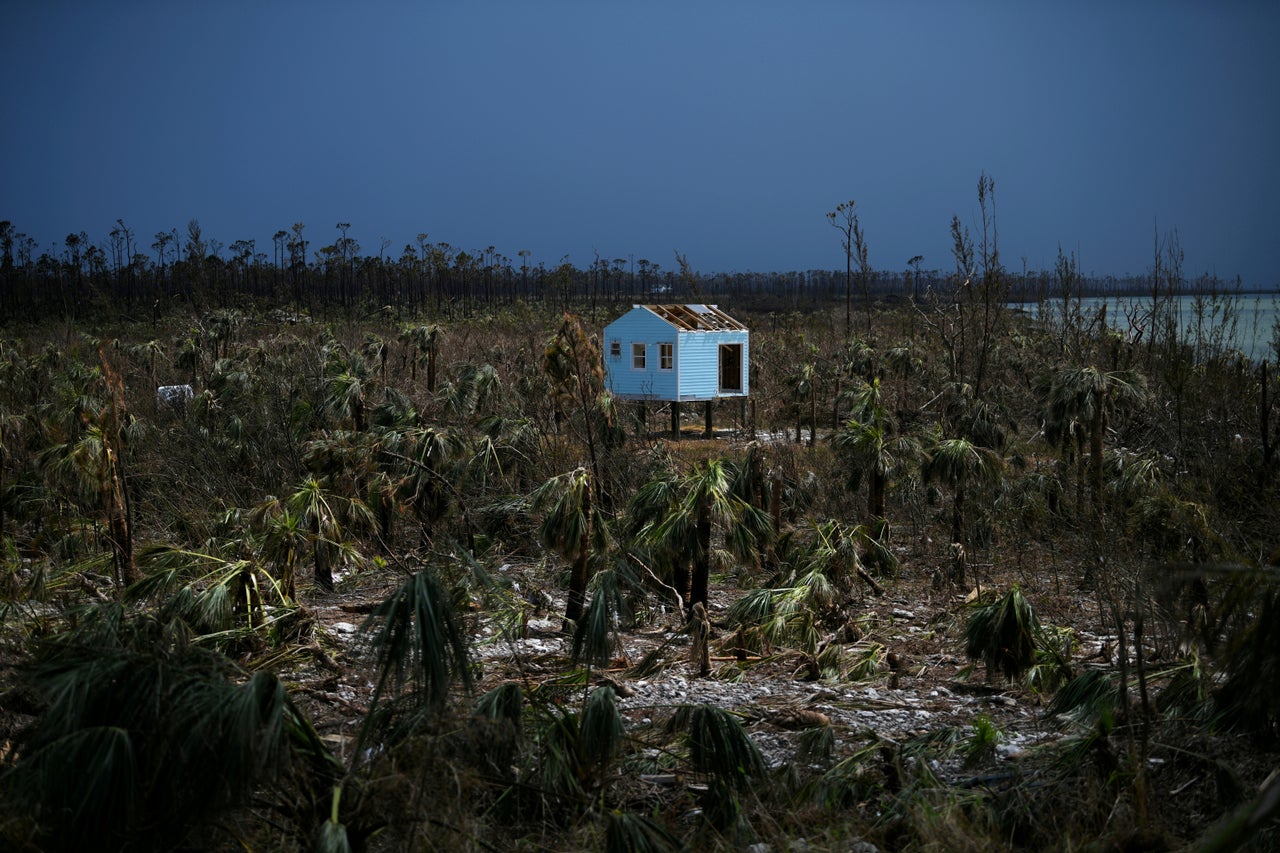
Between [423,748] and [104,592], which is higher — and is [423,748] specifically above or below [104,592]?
above

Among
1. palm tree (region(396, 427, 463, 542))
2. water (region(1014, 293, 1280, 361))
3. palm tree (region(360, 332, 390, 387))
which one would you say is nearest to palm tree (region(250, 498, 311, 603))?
palm tree (region(396, 427, 463, 542))

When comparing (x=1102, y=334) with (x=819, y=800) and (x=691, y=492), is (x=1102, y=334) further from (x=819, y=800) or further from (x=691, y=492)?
(x=819, y=800)

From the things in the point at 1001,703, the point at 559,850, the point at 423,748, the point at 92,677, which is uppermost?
the point at 92,677

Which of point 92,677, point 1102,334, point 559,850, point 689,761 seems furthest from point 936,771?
point 1102,334

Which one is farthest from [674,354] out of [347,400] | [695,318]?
[347,400]

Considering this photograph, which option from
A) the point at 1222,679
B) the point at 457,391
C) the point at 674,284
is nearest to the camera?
the point at 1222,679

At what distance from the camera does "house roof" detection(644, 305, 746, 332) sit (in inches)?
1259

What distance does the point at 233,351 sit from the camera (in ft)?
91.0

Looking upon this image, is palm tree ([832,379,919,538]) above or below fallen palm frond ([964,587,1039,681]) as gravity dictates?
above

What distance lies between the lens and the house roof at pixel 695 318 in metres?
32.0

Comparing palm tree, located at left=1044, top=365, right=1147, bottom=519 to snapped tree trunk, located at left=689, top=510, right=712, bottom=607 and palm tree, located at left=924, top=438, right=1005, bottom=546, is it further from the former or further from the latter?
snapped tree trunk, located at left=689, top=510, right=712, bottom=607

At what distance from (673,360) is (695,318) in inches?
88.9

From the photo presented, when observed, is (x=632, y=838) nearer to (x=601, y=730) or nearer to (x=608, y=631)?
(x=601, y=730)

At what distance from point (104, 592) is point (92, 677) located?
7507 millimetres
